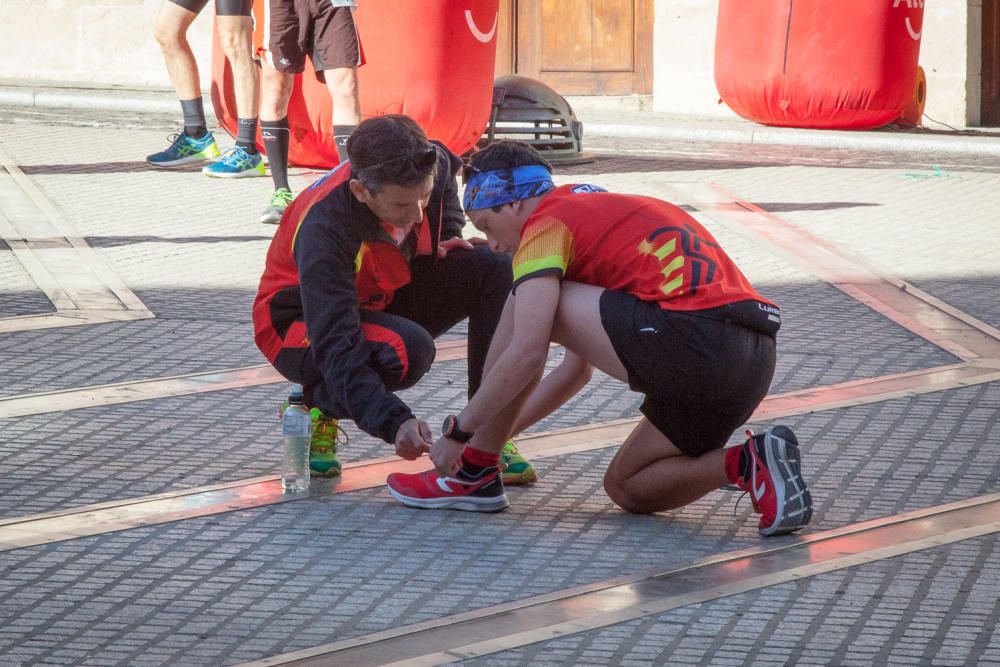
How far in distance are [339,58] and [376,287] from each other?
4.00 metres

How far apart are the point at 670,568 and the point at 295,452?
113 centimetres

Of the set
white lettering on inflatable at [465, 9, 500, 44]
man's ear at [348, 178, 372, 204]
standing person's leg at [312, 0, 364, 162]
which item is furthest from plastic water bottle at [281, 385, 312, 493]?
white lettering on inflatable at [465, 9, 500, 44]

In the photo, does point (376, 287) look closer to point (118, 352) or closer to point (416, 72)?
point (118, 352)

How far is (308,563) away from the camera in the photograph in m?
3.61

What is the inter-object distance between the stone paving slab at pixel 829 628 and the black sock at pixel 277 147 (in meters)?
5.25

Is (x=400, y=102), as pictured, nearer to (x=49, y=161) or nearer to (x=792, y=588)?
(x=49, y=161)

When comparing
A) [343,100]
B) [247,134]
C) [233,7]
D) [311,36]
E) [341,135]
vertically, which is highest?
[233,7]

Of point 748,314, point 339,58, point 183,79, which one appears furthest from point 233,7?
point 748,314

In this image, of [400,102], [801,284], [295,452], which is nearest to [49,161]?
[400,102]

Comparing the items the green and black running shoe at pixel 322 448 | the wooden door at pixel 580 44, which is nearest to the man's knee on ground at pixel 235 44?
the green and black running shoe at pixel 322 448

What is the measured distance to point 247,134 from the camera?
9.51 m

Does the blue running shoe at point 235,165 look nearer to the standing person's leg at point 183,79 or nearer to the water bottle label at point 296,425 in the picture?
the standing person's leg at point 183,79

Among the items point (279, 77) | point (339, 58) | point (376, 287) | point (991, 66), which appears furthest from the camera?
point (991, 66)

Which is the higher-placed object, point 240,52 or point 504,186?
point 240,52
